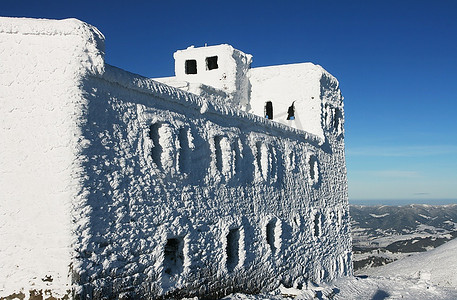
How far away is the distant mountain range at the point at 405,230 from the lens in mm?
63231

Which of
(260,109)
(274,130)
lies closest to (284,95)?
(260,109)

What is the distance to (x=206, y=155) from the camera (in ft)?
39.2

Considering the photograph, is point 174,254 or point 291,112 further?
point 291,112

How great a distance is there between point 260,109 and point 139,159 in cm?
1054

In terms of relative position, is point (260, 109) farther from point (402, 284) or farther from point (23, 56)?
point (23, 56)

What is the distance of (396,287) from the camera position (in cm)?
1848

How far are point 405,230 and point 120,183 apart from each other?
97.0 meters

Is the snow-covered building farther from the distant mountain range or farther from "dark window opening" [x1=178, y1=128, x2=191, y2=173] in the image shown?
the distant mountain range

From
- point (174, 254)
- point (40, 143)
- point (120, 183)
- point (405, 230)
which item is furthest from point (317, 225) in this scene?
point (405, 230)

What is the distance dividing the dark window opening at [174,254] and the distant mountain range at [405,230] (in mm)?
45949

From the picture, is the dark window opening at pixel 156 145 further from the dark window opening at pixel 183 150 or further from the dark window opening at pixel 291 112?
the dark window opening at pixel 291 112

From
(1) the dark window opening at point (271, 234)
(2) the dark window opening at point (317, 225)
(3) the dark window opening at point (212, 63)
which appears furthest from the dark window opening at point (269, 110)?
(1) the dark window opening at point (271, 234)

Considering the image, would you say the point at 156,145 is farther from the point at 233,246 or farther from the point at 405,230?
the point at 405,230

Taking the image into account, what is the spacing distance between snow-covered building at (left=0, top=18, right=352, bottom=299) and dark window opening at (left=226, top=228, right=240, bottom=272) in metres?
0.03
